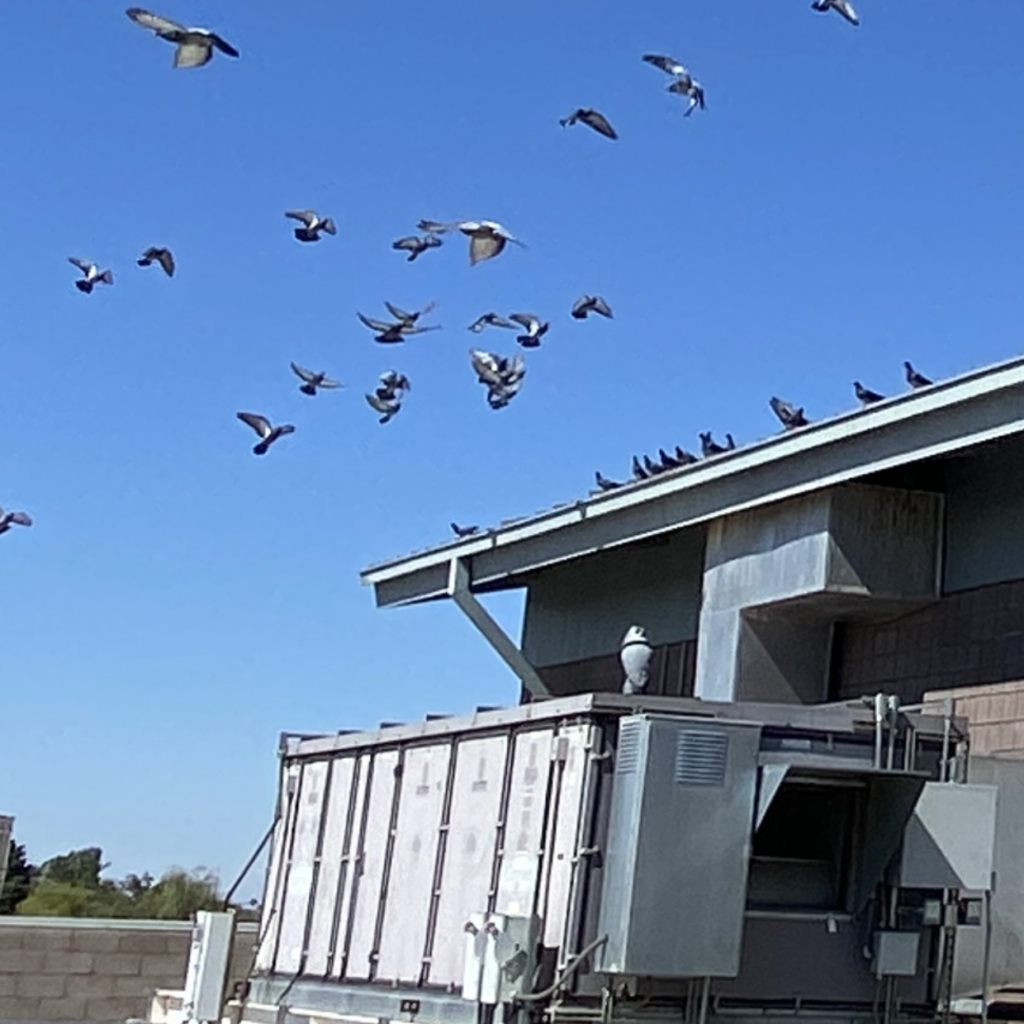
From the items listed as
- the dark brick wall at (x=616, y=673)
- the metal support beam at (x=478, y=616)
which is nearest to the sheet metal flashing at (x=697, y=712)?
the dark brick wall at (x=616, y=673)

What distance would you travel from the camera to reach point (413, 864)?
10.7 meters

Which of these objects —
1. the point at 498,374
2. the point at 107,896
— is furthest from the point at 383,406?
the point at 107,896

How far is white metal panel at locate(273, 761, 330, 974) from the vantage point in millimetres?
11961

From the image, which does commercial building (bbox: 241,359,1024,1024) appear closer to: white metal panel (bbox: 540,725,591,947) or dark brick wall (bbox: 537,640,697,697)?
white metal panel (bbox: 540,725,591,947)

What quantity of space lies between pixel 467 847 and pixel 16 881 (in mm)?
29926

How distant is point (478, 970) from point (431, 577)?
1400 centimetres

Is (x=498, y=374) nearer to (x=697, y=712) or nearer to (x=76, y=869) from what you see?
(x=697, y=712)

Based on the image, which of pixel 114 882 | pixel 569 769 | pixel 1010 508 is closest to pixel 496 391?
pixel 1010 508

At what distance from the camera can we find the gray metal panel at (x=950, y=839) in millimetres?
9234

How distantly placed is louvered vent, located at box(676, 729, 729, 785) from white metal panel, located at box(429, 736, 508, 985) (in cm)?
139

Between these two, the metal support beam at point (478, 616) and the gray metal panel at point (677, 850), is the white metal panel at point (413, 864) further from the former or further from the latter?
the metal support beam at point (478, 616)

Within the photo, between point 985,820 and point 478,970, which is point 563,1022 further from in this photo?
point 985,820

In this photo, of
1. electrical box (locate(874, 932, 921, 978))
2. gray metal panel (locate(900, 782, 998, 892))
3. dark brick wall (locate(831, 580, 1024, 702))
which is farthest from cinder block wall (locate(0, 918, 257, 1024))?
gray metal panel (locate(900, 782, 998, 892))

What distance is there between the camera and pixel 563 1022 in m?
8.77
